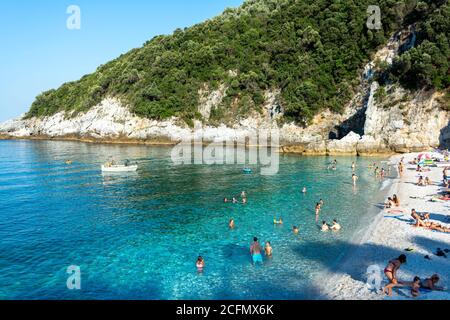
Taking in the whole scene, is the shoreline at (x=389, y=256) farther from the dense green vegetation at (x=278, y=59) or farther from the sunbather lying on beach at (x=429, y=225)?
the dense green vegetation at (x=278, y=59)

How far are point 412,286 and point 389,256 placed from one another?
4.40 metres

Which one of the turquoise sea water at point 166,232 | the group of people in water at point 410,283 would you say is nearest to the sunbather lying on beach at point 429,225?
the turquoise sea water at point 166,232

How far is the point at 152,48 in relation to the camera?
104688mm

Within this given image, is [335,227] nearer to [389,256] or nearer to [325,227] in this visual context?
[325,227]

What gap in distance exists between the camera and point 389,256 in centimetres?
1755

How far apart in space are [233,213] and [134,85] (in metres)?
78.4

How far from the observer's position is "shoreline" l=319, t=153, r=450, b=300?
46.2 feet

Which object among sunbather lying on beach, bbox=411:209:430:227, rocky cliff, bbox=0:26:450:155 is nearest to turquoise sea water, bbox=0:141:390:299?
sunbather lying on beach, bbox=411:209:430:227

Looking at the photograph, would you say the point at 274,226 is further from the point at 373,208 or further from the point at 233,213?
the point at 373,208

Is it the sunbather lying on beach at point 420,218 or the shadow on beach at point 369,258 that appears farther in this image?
the sunbather lying on beach at point 420,218

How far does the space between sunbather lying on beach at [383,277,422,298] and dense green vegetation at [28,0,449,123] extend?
53.8 m

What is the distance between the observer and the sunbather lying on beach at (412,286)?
43.0 feet

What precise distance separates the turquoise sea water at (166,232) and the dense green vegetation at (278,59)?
32222mm

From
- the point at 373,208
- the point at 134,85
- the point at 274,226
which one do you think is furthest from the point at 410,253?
the point at 134,85
